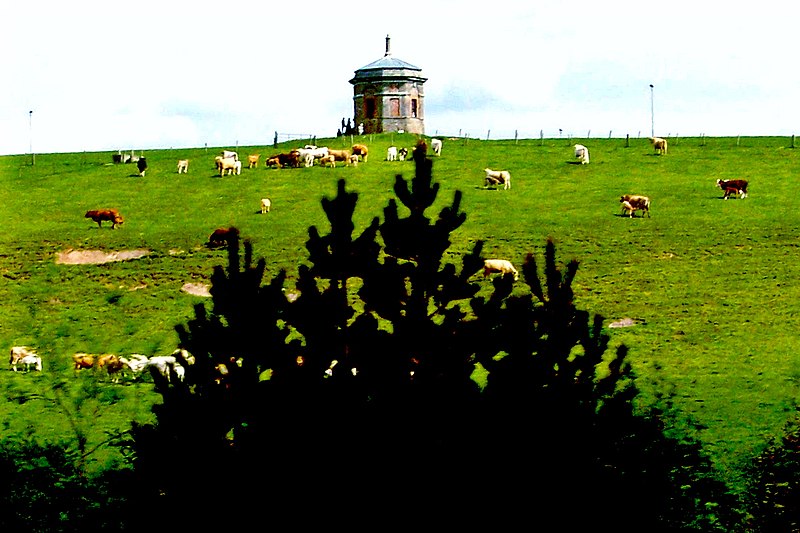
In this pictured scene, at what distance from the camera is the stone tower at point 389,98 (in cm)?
8769

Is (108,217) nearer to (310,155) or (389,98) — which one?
(310,155)

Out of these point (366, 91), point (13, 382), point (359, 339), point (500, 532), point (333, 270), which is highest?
point (366, 91)

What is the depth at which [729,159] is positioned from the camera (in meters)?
63.5

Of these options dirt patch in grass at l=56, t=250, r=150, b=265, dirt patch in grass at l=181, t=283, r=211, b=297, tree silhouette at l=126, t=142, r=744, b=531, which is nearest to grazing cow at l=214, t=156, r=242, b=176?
dirt patch in grass at l=56, t=250, r=150, b=265

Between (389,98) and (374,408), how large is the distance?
A: 8246 centimetres

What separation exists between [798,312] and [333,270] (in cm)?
3255

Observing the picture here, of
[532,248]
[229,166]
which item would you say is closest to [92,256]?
[229,166]

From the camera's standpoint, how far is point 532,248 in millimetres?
44375

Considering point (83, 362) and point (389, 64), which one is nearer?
point (83, 362)

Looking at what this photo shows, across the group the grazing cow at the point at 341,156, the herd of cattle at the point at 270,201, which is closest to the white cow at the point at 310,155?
the herd of cattle at the point at 270,201

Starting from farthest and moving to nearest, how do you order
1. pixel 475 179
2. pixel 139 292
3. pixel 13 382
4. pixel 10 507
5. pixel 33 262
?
1. pixel 475 179
2. pixel 33 262
3. pixel 139 292
4. pixel 13 382
5. pixel 10 507

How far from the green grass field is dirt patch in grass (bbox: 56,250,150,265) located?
0.59 m

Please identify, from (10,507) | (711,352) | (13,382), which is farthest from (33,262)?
(10,507)

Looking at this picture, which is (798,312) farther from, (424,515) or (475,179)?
(424,515)
